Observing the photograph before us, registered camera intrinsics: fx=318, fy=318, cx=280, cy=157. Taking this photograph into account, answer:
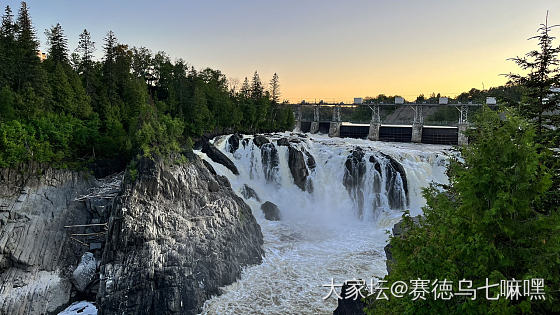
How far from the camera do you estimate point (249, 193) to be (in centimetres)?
3425

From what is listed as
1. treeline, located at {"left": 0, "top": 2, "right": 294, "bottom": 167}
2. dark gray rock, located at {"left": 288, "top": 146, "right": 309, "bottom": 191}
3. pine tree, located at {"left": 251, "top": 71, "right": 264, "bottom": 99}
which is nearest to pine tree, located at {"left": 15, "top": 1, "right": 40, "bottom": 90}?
treeline, located at {"left": 0, "top": 2, "right": 294, "bottom": 167}

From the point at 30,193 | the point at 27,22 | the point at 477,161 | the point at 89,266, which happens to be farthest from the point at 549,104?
the point at 27,22

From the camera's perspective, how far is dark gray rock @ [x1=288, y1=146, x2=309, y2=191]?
36.7 m

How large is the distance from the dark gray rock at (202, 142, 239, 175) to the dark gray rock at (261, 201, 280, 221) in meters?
5.44

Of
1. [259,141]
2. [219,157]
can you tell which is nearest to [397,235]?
[219,157]

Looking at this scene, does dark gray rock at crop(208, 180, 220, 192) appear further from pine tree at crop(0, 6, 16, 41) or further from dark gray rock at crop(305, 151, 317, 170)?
pine tree at crop(0, 6, 16, 41)

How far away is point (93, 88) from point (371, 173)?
33110mm

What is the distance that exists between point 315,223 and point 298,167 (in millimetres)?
7339

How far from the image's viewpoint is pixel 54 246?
2127cm

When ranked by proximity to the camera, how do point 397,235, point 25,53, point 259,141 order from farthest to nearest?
point 259,141, point 25,53, point 397,235

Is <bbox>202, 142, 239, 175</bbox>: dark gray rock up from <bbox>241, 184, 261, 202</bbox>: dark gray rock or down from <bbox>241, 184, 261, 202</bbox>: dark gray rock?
up

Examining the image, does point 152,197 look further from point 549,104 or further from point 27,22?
point 27,22

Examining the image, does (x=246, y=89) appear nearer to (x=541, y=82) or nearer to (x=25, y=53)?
(x=25, y=53)

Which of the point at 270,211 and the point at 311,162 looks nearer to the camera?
the point at 270,211
